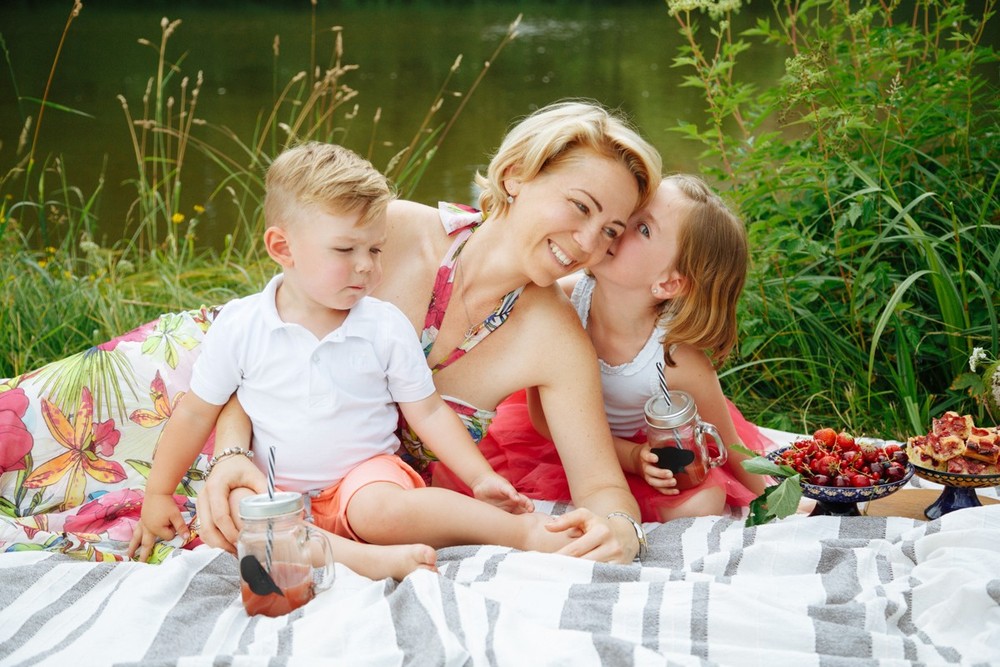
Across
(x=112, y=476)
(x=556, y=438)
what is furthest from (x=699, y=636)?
(x=112, y=476)

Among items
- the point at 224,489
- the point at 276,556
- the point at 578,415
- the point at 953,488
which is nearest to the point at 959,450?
the point at 953,488

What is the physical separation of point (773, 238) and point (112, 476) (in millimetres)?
2039

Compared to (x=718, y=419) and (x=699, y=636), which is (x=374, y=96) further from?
(x=699, y=636)

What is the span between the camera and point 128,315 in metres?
3.93

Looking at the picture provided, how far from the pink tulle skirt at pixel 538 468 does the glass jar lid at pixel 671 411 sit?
0.22 metres

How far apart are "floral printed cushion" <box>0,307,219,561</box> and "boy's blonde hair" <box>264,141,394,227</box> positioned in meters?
0.69

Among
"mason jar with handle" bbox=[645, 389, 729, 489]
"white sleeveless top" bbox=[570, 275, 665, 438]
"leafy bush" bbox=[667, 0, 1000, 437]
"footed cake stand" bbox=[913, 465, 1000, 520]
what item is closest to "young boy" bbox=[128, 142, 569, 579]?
"mason jar with handle" bbox=[645, 389, 729, 489]

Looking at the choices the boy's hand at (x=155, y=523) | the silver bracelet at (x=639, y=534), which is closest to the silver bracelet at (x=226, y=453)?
the boy's hand at (x=155, y=523)

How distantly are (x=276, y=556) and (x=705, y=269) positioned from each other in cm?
123

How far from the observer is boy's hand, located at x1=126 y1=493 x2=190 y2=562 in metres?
2.28

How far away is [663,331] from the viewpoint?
2.59m

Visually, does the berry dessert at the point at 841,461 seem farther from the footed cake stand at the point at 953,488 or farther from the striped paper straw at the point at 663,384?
the striped paper straw at the point at 663,384

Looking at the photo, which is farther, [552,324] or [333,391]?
[552,324]

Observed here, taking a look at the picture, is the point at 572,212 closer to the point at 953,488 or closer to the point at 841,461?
the point at 841,461
